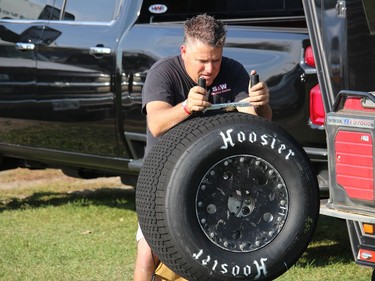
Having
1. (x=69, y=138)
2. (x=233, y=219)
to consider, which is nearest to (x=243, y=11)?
(x=69, y=138)

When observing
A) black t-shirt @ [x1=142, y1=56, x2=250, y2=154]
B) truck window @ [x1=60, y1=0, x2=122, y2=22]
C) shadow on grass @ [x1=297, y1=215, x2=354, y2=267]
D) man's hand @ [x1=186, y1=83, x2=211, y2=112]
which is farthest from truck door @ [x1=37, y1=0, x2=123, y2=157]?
man's hand @ [x1=186, y1=83, x2=211, y2=112]

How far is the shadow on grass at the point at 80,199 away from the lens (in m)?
9.04

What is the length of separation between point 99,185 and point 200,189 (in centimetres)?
633

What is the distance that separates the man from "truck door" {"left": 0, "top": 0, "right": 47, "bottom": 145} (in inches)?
134

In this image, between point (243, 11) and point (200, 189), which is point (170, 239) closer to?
point (200, 189)

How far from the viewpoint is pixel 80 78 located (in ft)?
24.6

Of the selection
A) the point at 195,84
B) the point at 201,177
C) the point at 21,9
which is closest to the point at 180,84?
the point at 195,84

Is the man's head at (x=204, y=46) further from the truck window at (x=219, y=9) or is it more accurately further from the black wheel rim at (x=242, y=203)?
the truck window at (x=219, y=9)

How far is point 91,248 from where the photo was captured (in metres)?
7.27

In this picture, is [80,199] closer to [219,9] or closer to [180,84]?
[219,9]

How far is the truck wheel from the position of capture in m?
3.96

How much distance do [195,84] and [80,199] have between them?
4.97 metres

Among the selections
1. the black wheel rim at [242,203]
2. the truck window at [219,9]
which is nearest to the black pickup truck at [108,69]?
the truck window at [219,9]

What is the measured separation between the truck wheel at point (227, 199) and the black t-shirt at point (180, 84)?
1.35 feet
